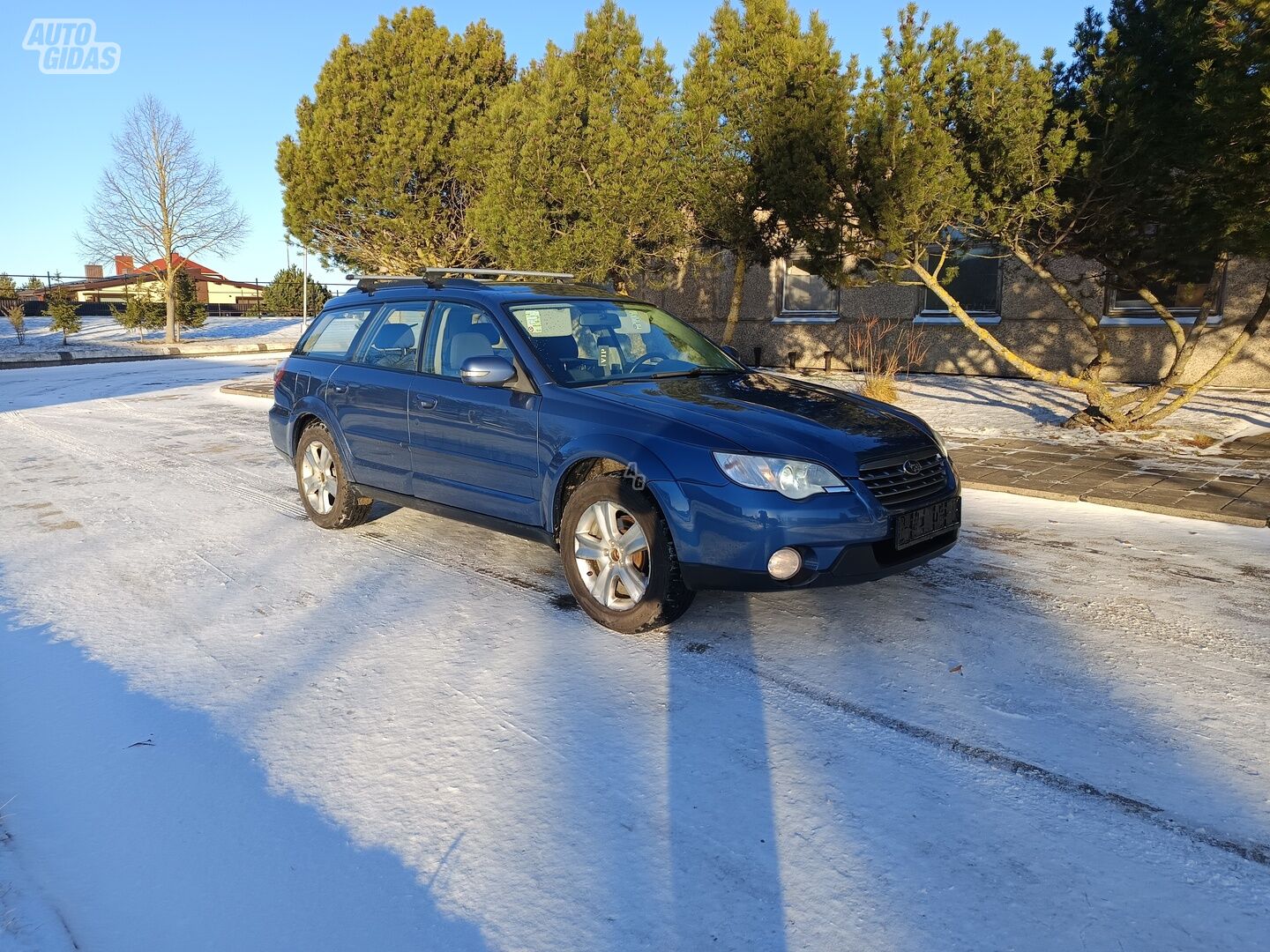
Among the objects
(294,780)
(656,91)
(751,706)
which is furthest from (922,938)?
(656,91)

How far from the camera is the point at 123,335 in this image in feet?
115

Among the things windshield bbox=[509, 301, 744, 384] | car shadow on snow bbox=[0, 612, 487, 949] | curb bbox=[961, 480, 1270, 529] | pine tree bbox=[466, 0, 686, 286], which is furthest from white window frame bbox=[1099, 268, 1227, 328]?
car shadow on snow bbox=[0, 612, 487, 949]

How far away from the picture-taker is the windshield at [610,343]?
4.86m

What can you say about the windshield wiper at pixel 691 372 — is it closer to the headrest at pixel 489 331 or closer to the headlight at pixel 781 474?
the headrest at pixel 489 331

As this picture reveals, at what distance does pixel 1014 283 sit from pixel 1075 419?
604 centimetres

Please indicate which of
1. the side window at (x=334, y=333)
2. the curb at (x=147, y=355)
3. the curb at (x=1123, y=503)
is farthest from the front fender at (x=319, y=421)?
the curb at (x=147, y=355)

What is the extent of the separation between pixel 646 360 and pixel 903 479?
1.66 meters

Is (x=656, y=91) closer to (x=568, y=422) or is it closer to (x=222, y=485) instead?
(x=222, y=485)

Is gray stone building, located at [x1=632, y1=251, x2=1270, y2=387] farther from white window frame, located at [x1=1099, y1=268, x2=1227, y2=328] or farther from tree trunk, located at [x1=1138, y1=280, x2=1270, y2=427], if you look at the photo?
tree trunk, located at [x1=1138, y1=280, x2=1270, y2=427]

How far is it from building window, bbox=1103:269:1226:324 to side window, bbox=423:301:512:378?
10.9 m

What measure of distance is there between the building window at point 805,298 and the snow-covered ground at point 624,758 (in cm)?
1328

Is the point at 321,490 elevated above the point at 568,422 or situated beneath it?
situated beneath

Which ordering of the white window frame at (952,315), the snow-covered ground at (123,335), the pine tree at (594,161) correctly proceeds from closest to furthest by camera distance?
1. the pine tree at (594,161)
2. the white window frame at (952,315)
3. the snow-covered ground at (123,335)

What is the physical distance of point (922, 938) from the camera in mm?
2254
